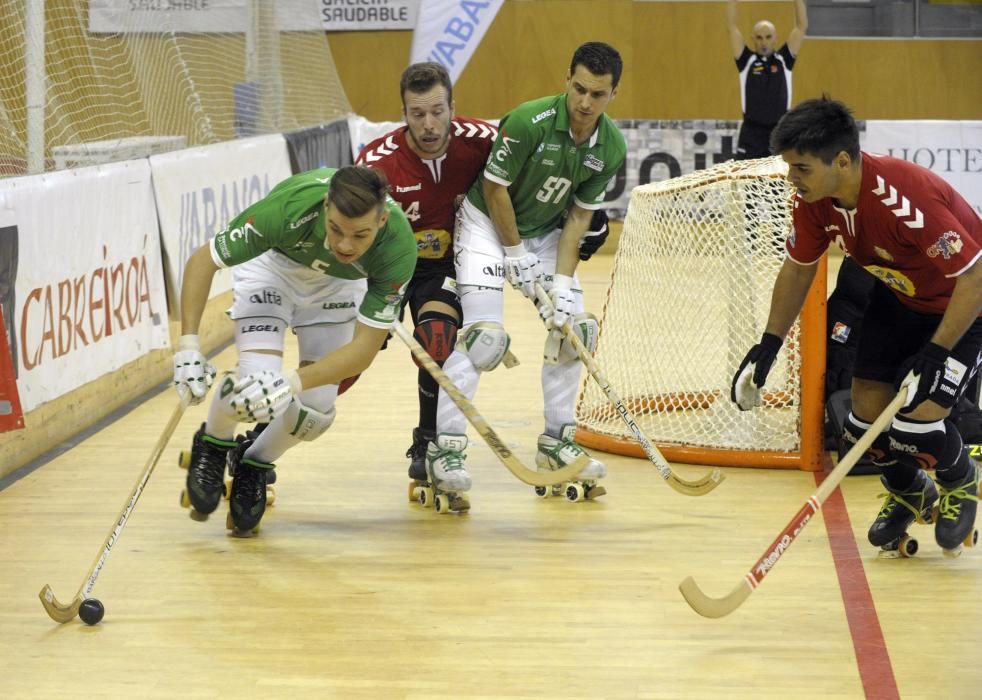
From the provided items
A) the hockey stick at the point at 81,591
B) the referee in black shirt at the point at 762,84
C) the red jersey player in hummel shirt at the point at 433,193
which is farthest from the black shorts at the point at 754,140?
the hockey stick at the point at 81,591

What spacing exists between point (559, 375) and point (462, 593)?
135 cm

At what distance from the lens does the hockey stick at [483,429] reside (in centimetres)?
425

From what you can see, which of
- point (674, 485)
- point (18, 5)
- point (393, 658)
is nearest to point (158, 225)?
point (18, 5)

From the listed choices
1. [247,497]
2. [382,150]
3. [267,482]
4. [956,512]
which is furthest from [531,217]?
[956,512]

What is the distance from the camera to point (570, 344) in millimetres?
5078

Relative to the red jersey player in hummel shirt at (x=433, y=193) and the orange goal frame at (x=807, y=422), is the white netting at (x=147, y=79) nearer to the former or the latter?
the red jersey player in hummel shirt at (x=433, y=193)

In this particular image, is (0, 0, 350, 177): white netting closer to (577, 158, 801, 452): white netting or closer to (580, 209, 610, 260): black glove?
(580, 209, 610, 260): black glove

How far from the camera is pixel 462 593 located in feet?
13.1

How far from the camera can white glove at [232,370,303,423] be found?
12.6 ft

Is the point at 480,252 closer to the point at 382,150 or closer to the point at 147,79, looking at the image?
the point at 382,150

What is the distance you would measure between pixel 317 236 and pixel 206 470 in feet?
2.65

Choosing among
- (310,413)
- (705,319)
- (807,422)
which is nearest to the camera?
(310,413)

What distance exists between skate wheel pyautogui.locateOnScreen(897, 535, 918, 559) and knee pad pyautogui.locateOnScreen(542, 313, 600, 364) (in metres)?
1.35

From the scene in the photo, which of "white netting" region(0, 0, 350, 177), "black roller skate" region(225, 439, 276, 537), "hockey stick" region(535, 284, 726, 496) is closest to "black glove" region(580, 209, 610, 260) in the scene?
"hockey stick" region(535, 284, 726, 496)
